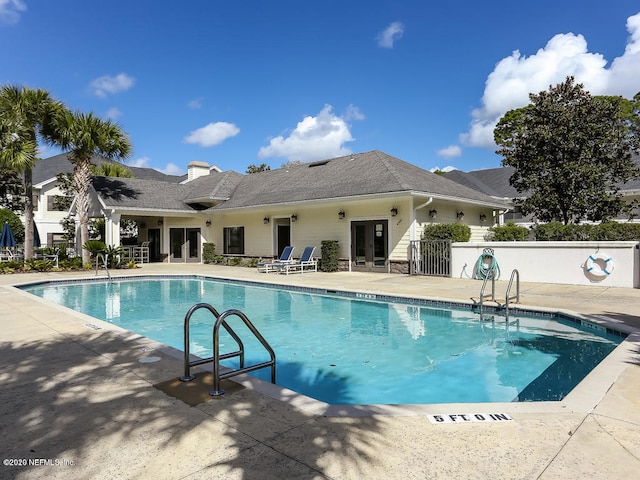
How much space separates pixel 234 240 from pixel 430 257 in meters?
11.2

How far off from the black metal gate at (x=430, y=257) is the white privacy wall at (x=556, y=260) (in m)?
0.29

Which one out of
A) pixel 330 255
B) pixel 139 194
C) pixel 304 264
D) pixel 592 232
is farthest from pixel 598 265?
pixel 139 194

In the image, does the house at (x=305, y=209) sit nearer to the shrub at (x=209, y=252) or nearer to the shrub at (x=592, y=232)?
the shrub at (x=209, y=252)

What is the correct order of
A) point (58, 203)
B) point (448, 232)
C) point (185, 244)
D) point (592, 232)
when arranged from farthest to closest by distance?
point (58, 203)
point (185, 244)
point (448, 232)
point (592, 232)

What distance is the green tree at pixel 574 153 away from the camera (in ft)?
56.6

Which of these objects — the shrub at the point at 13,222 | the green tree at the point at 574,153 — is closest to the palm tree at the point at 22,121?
the shrub at the point at 13,222

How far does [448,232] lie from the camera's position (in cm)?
1424

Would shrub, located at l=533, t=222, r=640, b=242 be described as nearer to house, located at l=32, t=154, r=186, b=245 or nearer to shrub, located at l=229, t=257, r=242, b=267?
shrub, located at l=229, t=257, r=242, b=267

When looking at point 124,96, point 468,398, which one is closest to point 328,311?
point 468,398

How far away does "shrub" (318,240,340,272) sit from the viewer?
55.0ft

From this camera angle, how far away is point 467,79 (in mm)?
23547

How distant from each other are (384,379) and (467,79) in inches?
888

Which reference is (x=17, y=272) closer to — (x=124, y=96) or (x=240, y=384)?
(x=124, y=96)

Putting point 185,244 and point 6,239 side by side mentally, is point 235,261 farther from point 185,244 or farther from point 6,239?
point 6,239
